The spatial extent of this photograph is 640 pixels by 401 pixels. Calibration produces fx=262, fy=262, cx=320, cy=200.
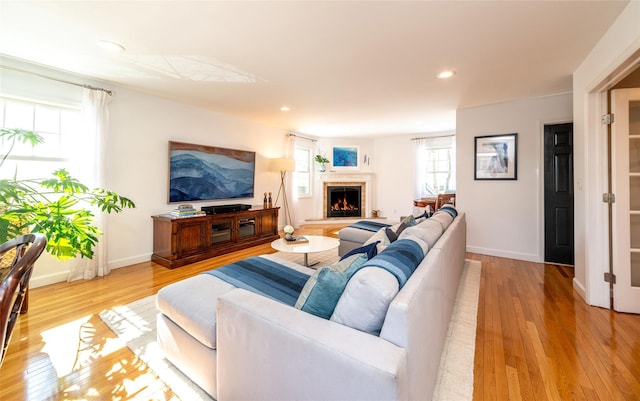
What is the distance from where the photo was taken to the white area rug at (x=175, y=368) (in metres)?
1.43

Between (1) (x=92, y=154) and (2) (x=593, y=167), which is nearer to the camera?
(2) (x=593, y=167)

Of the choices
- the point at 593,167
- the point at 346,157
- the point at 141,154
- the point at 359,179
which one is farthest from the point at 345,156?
the point at 593,167

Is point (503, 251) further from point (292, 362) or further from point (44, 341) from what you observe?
point (44, 341)

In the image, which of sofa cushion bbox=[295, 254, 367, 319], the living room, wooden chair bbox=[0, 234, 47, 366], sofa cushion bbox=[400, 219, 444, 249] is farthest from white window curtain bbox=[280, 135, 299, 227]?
wooden chair bbox=[0, 234, 47, 366]

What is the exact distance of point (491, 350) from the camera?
1.77m

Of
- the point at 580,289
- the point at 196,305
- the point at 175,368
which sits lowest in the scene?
the point at 175,368

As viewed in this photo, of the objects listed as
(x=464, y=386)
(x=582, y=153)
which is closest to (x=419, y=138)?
(x=582, y=153)

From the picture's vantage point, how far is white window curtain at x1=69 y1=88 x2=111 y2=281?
118 inches

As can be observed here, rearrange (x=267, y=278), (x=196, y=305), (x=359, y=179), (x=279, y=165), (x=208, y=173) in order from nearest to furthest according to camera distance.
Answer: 1. (x=196, y=305)
2. (x=267, y=278)
3. (x=208, y=173)
4. (x=279, y=165)
5. (x=359, y=179)

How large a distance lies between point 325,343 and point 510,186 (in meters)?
4.15

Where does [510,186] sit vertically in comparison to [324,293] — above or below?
above

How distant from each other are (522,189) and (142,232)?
17.8 feet

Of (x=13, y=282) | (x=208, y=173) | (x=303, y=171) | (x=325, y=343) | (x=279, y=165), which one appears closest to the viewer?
(x=13, y=282)

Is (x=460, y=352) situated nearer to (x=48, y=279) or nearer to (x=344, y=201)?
(x=48, y=279)
